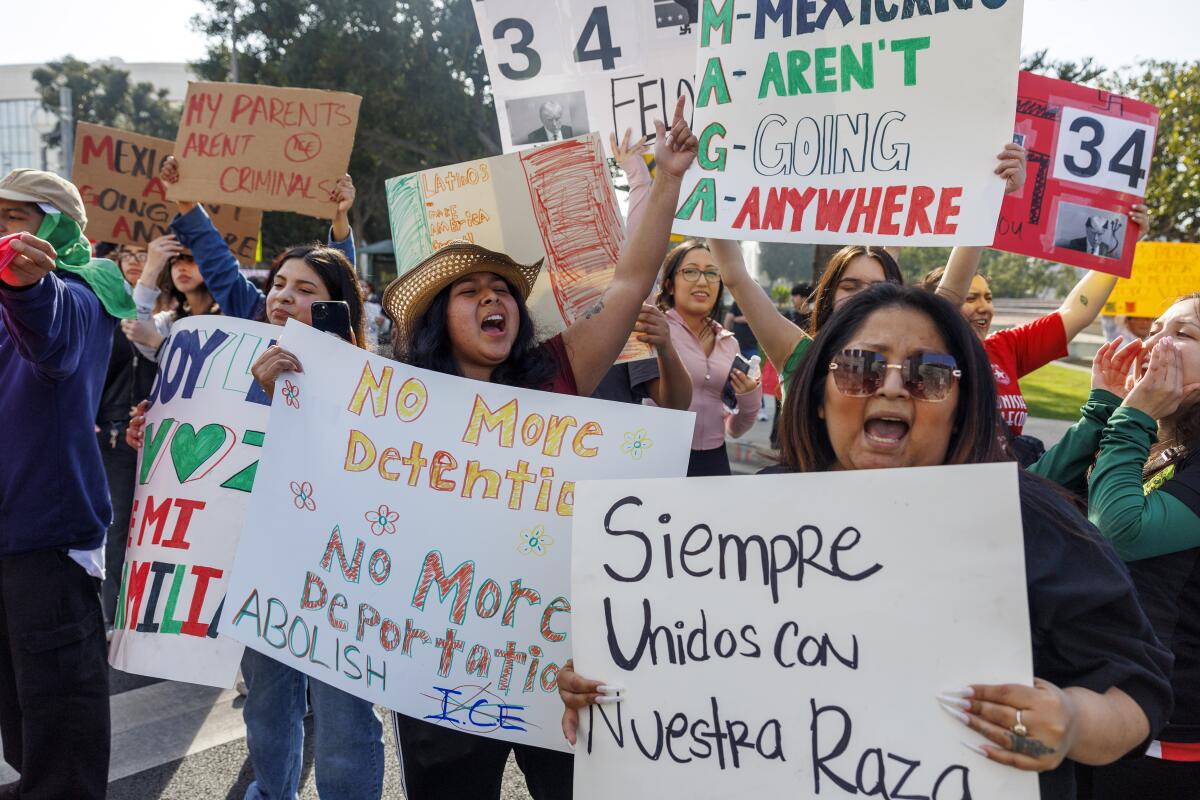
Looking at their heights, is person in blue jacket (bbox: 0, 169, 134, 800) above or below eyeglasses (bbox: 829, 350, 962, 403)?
below

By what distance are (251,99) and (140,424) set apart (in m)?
1.64

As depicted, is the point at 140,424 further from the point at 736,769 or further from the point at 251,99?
the point at 736,769

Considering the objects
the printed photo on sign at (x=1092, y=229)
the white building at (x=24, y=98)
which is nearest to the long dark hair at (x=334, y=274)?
the printed photo on sign at (x=1092, y=229)

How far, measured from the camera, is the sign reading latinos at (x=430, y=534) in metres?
2.09

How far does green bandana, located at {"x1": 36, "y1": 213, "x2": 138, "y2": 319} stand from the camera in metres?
2.80

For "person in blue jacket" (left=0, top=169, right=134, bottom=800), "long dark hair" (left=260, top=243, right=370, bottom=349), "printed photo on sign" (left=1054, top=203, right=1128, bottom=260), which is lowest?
"person in blue jacket" (left=0, top=169, right=134, bottom=800)

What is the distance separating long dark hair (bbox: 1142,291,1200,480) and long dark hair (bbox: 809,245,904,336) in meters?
1.04

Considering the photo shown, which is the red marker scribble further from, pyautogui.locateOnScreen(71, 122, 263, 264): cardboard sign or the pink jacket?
the pink jacket

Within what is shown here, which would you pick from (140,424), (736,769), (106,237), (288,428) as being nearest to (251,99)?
(106,237)

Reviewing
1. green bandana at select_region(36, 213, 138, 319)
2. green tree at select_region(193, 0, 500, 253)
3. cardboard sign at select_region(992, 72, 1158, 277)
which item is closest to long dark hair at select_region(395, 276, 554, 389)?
green bandana at select_region(36, 213, 138, 319)

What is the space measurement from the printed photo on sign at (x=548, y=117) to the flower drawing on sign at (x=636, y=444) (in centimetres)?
181

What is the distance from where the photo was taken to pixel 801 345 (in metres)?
2.73

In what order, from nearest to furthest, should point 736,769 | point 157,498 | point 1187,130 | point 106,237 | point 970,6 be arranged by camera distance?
point 736,769
point 970,6
point 157,498
point 106,237
point 1187,130

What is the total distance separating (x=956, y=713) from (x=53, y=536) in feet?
8.13
